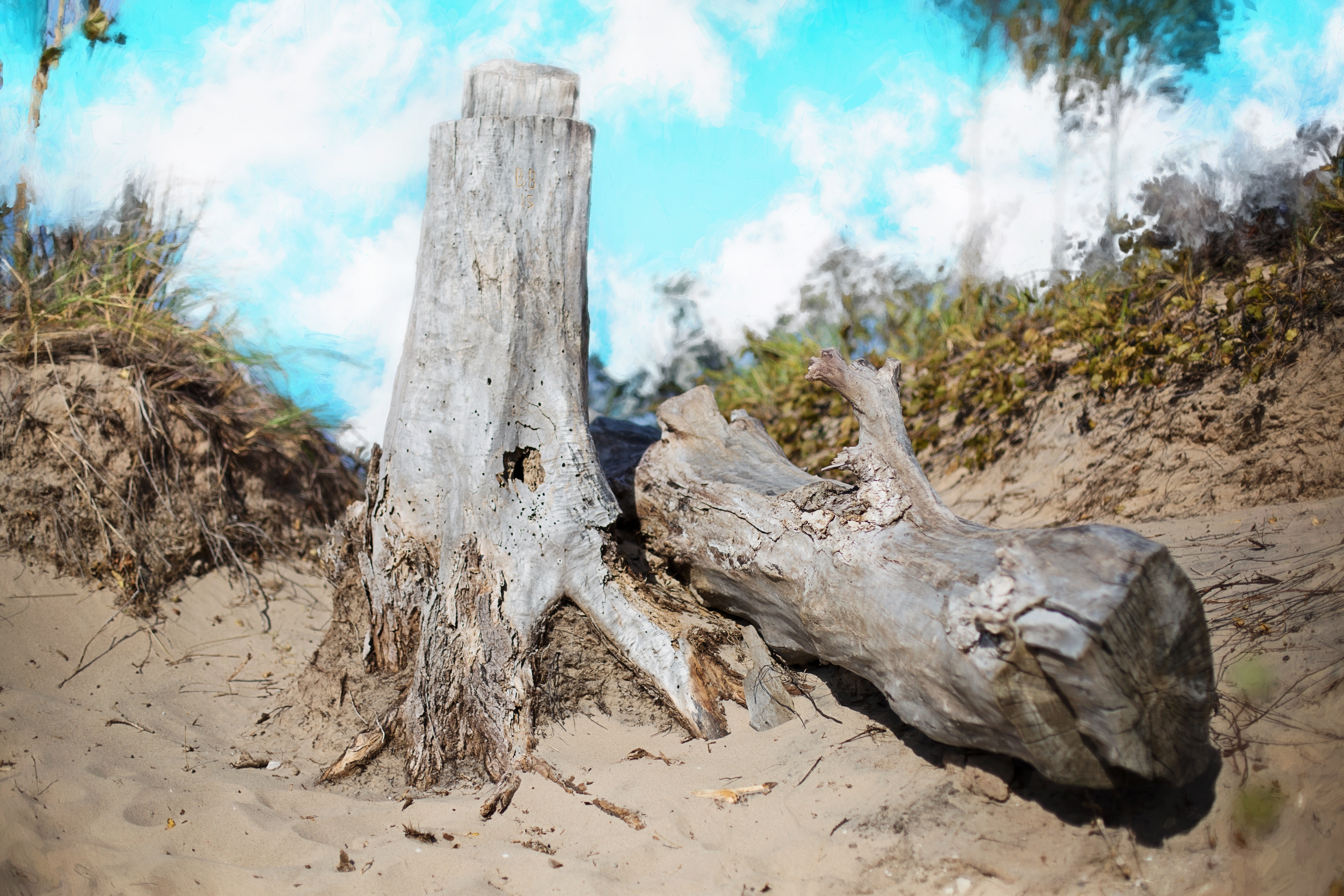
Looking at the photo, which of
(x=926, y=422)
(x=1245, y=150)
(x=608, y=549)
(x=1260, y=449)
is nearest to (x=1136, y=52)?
(x=1245, y=150)

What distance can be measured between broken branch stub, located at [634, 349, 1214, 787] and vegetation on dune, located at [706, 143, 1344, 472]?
2.07 metres

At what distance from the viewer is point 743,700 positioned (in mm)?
2838

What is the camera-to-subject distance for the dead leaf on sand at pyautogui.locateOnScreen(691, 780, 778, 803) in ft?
7.66

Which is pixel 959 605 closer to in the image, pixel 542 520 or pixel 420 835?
pixel 542 520

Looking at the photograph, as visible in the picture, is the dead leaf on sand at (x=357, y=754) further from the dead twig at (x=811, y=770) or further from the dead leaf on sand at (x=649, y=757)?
the dead twig at (x=811, y=770)

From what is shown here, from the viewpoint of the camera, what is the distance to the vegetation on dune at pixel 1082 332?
3.74 meters

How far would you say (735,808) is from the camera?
2293 mm

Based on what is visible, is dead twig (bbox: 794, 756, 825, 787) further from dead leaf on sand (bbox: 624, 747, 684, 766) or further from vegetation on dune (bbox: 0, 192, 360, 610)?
vegetation on dune (bbox: 0, 192, 360, 610)

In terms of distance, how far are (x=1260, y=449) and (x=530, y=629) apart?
130 inches

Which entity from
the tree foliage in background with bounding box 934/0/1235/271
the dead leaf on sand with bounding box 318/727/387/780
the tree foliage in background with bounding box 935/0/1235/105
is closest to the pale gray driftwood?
the dead leaf on sand with bounding box 318/727/387/780

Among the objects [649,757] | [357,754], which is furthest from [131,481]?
[649,757]

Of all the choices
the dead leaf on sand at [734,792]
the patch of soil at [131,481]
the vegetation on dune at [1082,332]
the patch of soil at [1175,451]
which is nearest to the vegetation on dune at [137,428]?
the patch of soil at [131,481]

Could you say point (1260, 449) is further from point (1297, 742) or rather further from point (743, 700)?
point (743, 700)

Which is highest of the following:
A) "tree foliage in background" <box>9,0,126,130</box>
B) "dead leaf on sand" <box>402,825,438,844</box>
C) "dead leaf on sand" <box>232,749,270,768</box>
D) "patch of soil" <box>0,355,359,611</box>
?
"tree foliage in background" <box>9,0,126,130</box>
